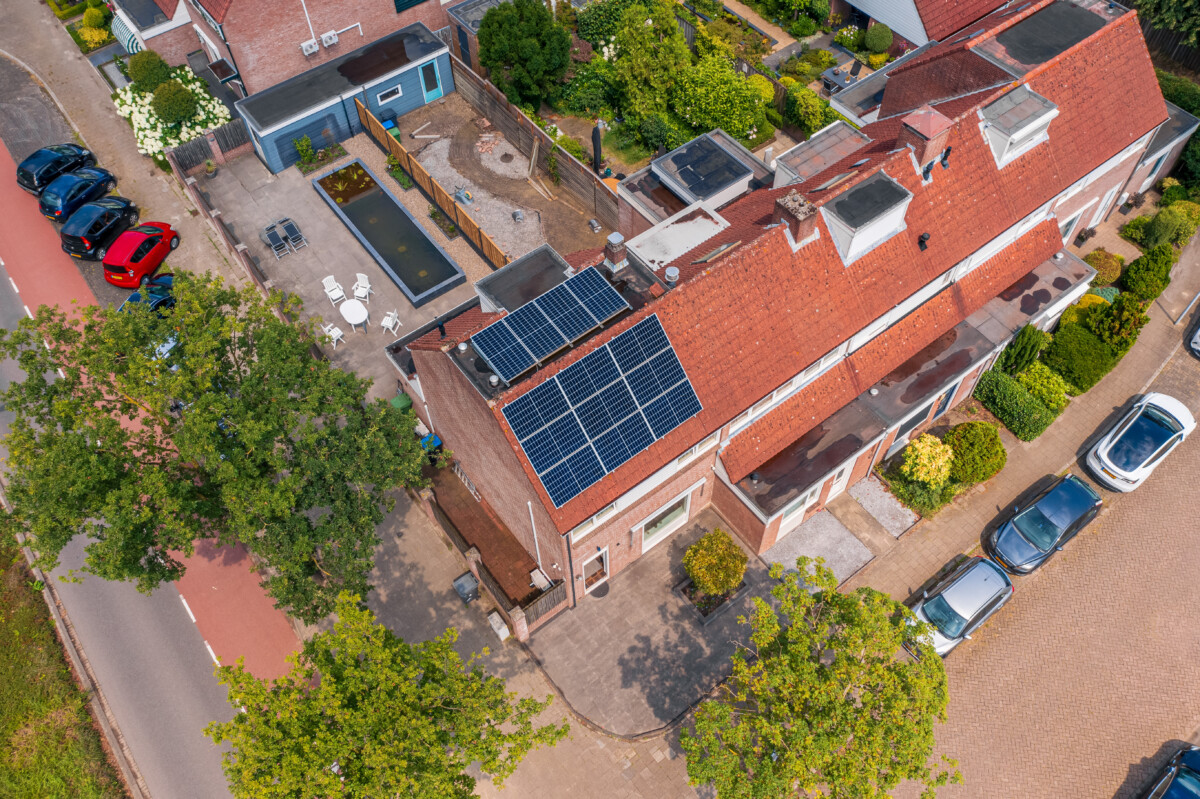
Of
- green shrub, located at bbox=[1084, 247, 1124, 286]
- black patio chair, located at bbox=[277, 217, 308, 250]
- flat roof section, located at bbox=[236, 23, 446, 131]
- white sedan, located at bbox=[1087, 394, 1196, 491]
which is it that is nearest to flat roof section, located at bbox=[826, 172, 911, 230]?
white sedan, located at bbox=[1087, 394, 1196, 491]

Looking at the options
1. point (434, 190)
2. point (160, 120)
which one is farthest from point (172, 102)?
point (434, 190)

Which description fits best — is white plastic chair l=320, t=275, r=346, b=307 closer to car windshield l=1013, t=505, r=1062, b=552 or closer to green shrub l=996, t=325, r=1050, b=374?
green shrub l=996, t=325, r=1050, b=374

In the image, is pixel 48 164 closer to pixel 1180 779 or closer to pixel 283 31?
pixel 283 31

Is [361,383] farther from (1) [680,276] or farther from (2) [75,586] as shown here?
(2) [75,586]

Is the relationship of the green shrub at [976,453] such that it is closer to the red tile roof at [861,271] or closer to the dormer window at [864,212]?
the red tile roof at [861,271]

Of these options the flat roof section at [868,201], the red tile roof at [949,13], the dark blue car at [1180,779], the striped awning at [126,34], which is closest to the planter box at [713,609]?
the flat roof section at [868,201]

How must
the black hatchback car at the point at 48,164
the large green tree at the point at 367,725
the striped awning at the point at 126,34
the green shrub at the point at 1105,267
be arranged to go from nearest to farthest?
the large green tree at the point at 367,725, the green shrub at the point at 1105,267, the black hatchback car at the point at 48,164, the striped awning at the point at 126,34
